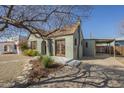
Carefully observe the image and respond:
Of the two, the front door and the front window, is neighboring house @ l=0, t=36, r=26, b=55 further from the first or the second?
the front door

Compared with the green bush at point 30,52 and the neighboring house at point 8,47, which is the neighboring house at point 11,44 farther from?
the green bush at point 30,52

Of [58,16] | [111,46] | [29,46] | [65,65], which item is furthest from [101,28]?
[111,46]

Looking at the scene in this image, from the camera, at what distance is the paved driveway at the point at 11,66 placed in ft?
22.5

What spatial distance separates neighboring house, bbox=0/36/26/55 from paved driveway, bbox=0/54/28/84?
0.35m

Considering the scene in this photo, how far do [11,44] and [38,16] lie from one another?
187 cm

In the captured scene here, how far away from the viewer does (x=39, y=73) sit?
23.0ft

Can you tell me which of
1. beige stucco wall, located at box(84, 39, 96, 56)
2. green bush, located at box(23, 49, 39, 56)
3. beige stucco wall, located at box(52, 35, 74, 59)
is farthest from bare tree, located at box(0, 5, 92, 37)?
beige stucco wall, located at box(84, 39, 96, 56)

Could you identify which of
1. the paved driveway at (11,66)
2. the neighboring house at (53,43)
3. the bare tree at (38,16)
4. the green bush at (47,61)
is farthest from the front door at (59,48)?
the bare tree at (38,16)

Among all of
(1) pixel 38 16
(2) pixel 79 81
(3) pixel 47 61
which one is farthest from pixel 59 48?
(2) pixel 79 81

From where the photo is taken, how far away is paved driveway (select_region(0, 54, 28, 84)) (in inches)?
269

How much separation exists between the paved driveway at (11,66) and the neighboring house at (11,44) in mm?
349

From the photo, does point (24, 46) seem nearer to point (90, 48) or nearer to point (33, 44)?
point (33, 44)

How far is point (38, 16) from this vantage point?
20.7 ft

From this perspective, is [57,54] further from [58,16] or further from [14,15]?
[14,15]
